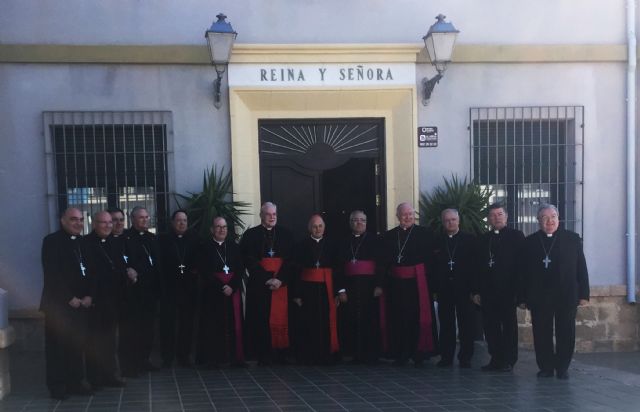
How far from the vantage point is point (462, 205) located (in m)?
9.62

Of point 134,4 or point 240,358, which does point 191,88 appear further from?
point 240,358

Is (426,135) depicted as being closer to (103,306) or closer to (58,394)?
(103,306)

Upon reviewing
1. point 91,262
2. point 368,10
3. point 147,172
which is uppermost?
point 368,10

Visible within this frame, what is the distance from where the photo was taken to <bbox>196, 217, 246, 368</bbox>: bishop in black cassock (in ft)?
28.1

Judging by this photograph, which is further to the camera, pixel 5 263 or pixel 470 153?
pixel 470 153

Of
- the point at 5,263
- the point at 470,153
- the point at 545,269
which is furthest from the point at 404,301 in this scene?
the point at 5,263

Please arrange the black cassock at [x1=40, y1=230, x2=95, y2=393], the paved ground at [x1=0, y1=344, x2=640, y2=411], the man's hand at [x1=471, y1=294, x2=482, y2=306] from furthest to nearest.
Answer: the man's hand at [x1=471, y1=294, x2=482, y2=306]
the black cassock at [x1=40, y1=230, x2=95, y2=393]
the paved ground at [x1=0, y1=344, x2=640, y2=411]

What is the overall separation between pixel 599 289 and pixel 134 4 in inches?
270

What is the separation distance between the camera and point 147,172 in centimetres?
983

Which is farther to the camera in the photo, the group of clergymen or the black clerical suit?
the black clerical suit

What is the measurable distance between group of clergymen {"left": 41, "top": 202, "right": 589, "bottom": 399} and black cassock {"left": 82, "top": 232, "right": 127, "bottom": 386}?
254 mm

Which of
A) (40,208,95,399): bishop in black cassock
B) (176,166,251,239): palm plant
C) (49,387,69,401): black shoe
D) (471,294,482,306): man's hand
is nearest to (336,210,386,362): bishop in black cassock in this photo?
(471,294,482,306): man's hand

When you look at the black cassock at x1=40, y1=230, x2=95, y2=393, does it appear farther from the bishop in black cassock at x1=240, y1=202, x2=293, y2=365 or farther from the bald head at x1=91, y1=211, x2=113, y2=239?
the bishop in black cassock at x1=240, y1=202, x2=293, y2=365

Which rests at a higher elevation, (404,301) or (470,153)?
(470,153)
